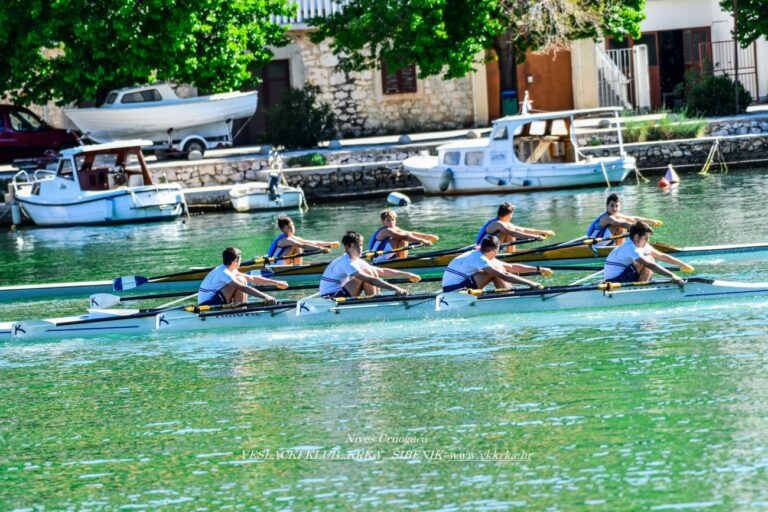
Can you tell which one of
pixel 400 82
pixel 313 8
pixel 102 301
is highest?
pixel 313 8

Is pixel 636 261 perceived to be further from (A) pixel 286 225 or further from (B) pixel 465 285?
(A) pixel 286 225

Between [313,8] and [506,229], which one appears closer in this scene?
[506,229]

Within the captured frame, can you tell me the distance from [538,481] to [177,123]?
25.3 meters

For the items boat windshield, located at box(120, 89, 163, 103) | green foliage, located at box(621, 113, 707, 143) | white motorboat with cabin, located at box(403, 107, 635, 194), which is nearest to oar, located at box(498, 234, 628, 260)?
white motorboat with cabin, located at box(403, 107, 635, 194)

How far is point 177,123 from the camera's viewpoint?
35.2 metres

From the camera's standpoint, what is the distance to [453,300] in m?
17.7

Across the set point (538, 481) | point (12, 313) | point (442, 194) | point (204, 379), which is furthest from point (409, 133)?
point (538, 481)

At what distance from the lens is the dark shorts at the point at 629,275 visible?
17750 mm

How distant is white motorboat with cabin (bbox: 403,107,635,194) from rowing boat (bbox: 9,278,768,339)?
1416 centimetres

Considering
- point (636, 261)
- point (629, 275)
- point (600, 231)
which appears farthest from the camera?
point (600, 231)

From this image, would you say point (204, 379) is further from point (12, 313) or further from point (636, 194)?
point (636, 194)

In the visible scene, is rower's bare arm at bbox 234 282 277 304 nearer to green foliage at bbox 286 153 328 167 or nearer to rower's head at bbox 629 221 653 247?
rower's head at bbox 629 221 653 247

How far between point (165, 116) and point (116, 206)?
4.21 m

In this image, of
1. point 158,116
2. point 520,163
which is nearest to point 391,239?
point 520,163
